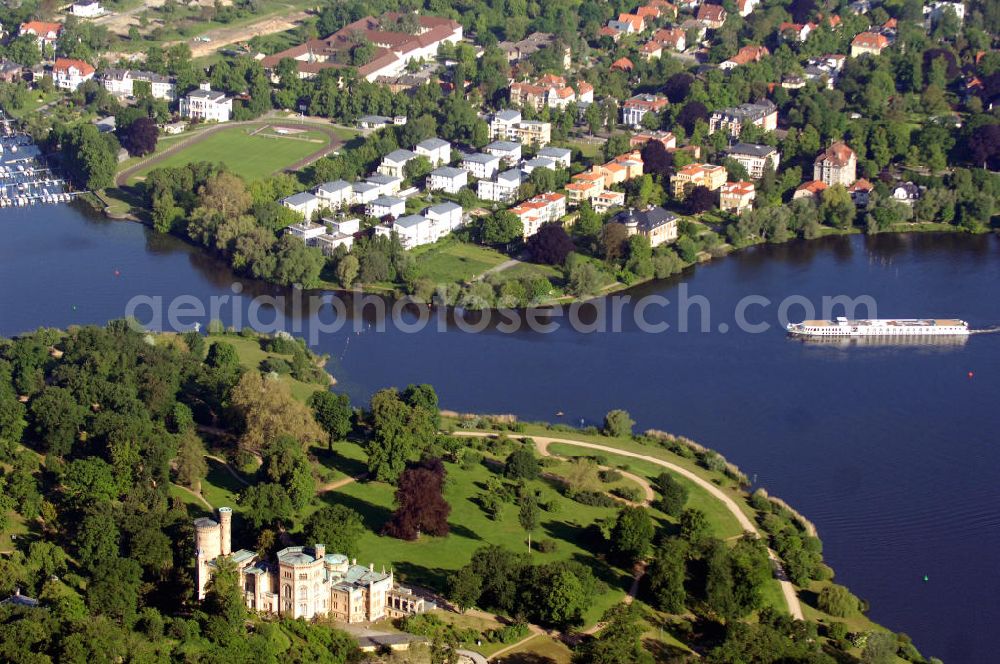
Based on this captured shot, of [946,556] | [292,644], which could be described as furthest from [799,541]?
[292,644]

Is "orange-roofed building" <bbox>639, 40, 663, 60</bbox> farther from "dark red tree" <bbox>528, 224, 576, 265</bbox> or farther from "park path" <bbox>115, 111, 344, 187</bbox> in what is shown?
"dark red tree" <bbox>528, 224, 576, 265</bbox>

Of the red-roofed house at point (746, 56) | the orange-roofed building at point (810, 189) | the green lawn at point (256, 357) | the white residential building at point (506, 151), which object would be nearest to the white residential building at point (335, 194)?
the white residential building at point (506, 151)

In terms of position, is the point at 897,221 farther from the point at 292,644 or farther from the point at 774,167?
the point at 292,644

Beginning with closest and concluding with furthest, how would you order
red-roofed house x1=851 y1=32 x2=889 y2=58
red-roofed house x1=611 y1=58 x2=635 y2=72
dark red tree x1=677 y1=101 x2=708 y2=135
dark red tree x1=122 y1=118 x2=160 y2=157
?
1. dark red tree x1=122 y1=118 x2=160 y2=157
2. dark red tree x1=677 y1=101 x2=708 y2=135
3. red-roofed house x1=611 y1=58 x2=635 y2=72
4. red-roofed house x1=851 y1=32 x2=889 y2=58

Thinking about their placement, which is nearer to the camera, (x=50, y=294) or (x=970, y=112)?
(x=50, y=294)

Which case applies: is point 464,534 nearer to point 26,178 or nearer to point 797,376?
point 797,376

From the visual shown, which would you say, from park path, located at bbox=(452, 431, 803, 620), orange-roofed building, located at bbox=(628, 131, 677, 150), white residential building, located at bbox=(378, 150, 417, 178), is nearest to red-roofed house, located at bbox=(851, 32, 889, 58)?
orange-roofed building, located at bbox=(628, 131, 677, 150)
